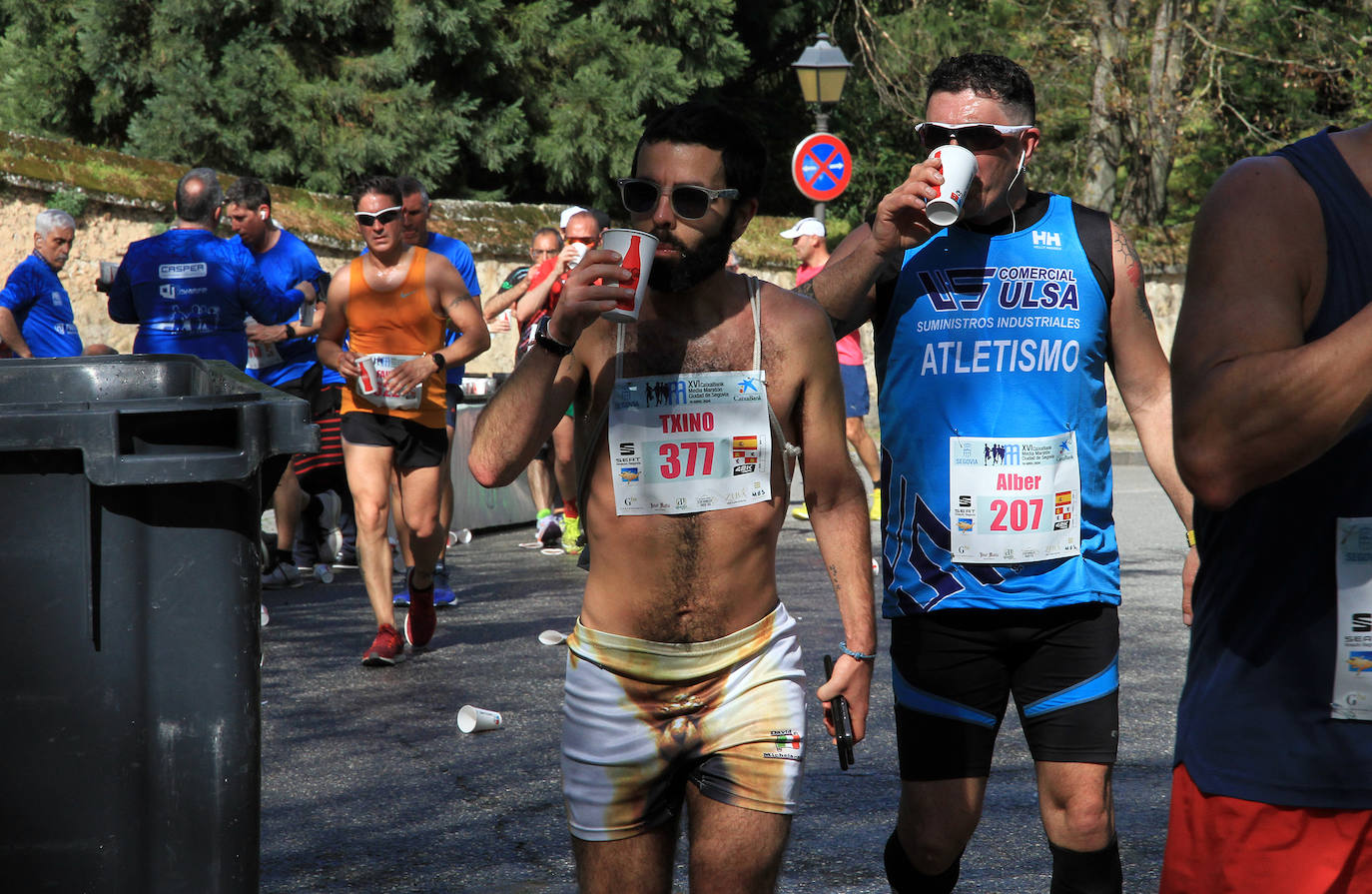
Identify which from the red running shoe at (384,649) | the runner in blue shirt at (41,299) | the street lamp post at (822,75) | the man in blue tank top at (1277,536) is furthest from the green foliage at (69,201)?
the man in blue tank top at (1277,536)

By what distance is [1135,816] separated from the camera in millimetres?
4816

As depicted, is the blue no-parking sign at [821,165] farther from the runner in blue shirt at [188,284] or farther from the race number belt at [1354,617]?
the race number belt at [1354,617]

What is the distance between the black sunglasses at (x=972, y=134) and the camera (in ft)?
12.0

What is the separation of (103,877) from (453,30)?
21.6 meters

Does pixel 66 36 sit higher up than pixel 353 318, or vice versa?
pixel 66 36

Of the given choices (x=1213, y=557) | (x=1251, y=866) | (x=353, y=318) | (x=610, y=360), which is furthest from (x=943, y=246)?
(x=353, y=318)

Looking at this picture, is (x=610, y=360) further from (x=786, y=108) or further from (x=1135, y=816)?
(x=786, y=108)

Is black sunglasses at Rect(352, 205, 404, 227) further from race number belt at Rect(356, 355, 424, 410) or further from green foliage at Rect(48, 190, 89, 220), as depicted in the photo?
green foliage at Rect(48, 190, 89, 220)

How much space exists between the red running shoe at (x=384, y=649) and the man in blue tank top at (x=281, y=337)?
245cm

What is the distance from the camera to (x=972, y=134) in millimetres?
3656

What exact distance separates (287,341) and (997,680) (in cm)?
695

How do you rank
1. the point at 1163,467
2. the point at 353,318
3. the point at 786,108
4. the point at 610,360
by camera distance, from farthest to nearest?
the point at 786,108 < the point at 353,318 < the point at 1163,467 < the point at 610,360

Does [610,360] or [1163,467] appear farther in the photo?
[1163,467]

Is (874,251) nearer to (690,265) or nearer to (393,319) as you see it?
(690,265)
